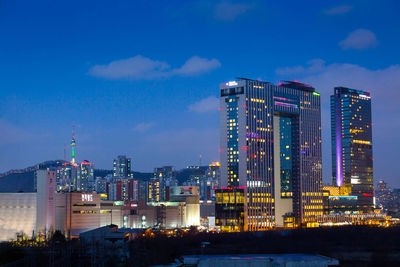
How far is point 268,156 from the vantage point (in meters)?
159

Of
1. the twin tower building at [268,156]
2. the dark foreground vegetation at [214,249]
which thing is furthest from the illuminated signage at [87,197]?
the twin tower building at [268,156]

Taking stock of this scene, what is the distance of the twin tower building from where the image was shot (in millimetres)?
151625

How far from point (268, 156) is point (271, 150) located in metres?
2.30

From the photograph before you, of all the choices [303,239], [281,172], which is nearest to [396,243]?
[303,239]

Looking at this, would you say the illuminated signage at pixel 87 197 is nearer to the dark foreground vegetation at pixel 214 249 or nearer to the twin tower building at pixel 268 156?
the dark foreground vegetation at pixel 214 249

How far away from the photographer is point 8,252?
246ft

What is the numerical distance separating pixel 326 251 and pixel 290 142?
71379 millimetres

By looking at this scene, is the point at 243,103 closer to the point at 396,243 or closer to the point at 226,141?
the point at 226,141

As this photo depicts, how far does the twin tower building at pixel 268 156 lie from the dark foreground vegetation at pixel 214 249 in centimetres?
1130

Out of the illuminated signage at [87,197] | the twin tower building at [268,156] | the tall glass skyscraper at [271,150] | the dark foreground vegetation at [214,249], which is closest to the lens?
the dark foreground vegetation at [214,249]

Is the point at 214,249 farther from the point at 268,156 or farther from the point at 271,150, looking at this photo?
the point at 271,150

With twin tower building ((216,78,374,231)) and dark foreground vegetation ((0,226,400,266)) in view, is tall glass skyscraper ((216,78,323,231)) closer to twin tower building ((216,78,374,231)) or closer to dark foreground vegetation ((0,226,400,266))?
twin tower building ((216,78,374,231))

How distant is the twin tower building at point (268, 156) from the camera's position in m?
152

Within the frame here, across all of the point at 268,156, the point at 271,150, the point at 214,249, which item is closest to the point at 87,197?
the point at 214,249
